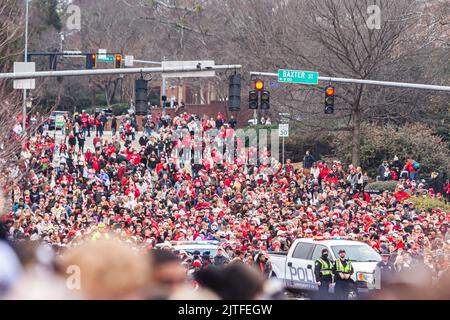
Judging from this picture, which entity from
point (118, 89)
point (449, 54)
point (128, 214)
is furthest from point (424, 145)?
point (118, 89)

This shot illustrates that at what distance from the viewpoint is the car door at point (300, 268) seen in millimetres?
20469

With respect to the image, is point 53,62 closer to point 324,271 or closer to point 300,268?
point 300,268

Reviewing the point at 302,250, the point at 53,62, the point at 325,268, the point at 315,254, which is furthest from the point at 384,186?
the point at 325,268

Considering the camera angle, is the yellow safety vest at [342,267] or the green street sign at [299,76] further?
the green street sign at [299,76]

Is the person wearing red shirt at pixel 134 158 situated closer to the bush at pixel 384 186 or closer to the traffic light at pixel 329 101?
the bush at pixel 384 186

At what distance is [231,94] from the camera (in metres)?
28.0

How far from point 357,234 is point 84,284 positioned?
22272 millimetres

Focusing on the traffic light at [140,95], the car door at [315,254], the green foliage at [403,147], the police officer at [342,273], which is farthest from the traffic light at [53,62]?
the police officer at [342,273]

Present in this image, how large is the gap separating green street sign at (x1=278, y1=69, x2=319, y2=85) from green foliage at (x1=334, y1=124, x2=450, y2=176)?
50.7 ft

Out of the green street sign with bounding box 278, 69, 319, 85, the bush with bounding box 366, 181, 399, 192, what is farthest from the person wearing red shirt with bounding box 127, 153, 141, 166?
the green street sign with bounding box 278, 69, 319, 85

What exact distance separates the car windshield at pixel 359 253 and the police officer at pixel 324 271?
3.96 feet

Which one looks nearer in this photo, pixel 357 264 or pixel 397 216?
pixel 357 264
